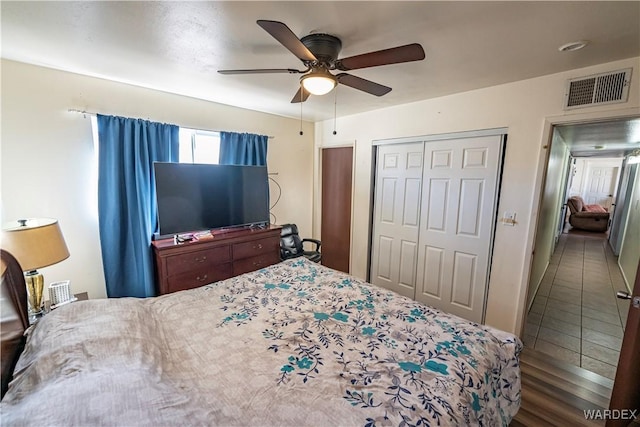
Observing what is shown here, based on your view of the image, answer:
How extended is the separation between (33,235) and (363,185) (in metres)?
3.14

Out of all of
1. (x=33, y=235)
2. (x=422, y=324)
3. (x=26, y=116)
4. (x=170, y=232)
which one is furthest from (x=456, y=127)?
(x=26, y=116)

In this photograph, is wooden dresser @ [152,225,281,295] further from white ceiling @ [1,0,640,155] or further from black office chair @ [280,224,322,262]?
white ceiling @ [1,0,640,155]

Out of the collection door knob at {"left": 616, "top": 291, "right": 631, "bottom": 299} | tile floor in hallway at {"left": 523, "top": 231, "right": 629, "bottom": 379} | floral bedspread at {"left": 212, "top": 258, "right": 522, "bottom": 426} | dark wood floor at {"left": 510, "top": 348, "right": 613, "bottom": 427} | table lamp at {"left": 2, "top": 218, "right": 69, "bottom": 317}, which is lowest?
dark wood floor at {"left": 510, "top": 348, "right": 613, "bottom": 427}

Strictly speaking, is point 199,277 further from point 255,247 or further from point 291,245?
point 291,245

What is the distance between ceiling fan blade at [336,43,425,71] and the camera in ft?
4.36

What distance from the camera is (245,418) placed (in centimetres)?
92

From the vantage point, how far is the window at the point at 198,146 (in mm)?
3055

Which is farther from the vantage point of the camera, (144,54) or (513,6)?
(144,54)

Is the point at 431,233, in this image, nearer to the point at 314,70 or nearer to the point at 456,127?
the point at 456,127

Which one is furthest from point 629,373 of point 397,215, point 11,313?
point 11,313

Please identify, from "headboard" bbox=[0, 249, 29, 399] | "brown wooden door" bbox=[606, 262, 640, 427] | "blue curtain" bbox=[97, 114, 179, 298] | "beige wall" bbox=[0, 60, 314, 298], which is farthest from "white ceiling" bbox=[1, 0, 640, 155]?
"brown wooden door" bbox=[606, 262, 640, 427]

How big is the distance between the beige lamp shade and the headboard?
107 mm

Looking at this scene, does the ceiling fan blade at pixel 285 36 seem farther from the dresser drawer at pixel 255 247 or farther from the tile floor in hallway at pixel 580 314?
the tile floor in hallway at pixel 580 314

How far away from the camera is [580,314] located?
3.05 m
